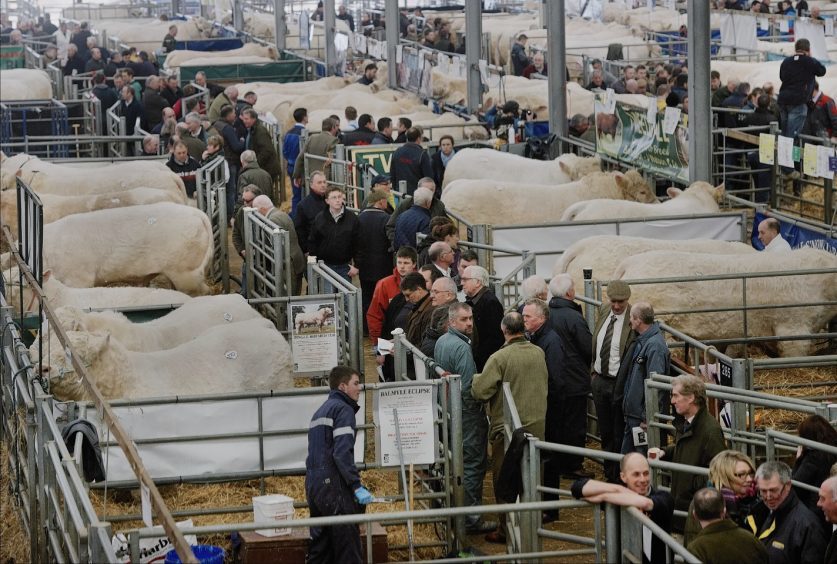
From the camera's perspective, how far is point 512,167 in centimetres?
1855

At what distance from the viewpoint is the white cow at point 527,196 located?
16.7 m

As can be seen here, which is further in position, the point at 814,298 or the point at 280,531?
the point at 814,298

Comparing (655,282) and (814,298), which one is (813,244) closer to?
(814,298)

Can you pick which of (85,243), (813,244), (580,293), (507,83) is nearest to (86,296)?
(85,243)

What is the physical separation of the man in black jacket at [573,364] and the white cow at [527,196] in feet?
20.4

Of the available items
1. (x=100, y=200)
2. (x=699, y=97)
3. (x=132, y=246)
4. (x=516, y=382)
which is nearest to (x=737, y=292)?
(x=516, y=382)

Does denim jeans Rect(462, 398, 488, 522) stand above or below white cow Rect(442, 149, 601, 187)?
below

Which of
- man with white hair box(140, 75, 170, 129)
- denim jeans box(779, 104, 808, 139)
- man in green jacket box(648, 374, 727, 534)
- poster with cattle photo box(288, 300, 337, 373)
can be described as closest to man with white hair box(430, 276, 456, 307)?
poster with cattle photo box(288, 300, 337, 373)

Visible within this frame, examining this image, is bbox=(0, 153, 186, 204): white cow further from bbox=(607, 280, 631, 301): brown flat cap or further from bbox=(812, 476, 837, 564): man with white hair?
bbox=(812, 476, 837, 564): man with white hair

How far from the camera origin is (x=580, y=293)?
13055 millimetres

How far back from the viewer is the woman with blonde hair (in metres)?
7.50

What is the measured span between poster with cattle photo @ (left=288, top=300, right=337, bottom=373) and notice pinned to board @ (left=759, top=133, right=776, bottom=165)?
696cm

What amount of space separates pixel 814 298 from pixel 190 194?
8.26 meters

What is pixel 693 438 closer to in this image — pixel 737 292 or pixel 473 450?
pixel 473 450
